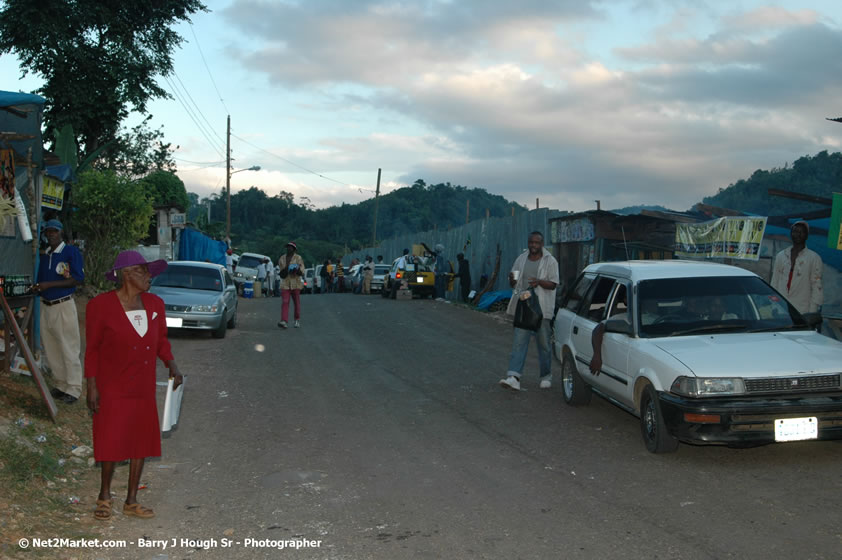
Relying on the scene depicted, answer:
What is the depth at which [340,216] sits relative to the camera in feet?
343

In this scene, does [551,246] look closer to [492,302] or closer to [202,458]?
[492,302]

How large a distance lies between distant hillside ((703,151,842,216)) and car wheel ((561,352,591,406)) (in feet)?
70.7

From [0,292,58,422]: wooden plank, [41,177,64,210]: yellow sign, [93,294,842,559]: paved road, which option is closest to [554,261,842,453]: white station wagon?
[93,294,842,559]: paved road

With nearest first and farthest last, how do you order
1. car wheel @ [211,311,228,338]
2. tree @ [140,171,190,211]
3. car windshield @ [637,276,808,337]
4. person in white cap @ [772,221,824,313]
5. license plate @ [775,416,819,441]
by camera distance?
license plate @ [775,416,819,441] < car windshield @ [637,276,808,337] < person in white cap @ [772,221,824,313] < car wheel @ [211,311,228,338] < tree @ [140,171,190,211]

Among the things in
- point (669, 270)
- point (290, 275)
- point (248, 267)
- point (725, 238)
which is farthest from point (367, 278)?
point (669, 270)

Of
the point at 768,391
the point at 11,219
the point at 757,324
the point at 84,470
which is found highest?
the point at 11,219

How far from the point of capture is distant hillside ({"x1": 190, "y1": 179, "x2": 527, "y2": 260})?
8619 centimetres

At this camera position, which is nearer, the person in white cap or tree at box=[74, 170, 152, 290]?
the person in white cap

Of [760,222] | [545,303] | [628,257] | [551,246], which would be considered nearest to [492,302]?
[551,246]

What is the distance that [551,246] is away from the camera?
20984 millimetres

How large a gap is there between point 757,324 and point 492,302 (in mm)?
15910

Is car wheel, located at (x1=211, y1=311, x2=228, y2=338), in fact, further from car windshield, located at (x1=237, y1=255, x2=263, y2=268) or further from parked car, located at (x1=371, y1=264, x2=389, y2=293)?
car windshield, located at (x1=237, y1=255, x2=263, y2=268)

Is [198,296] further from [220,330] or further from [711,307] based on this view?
[711,307]

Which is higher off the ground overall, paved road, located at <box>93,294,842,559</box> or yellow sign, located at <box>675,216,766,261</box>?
yellow sign, located at <box>675,216,766,261</box>
